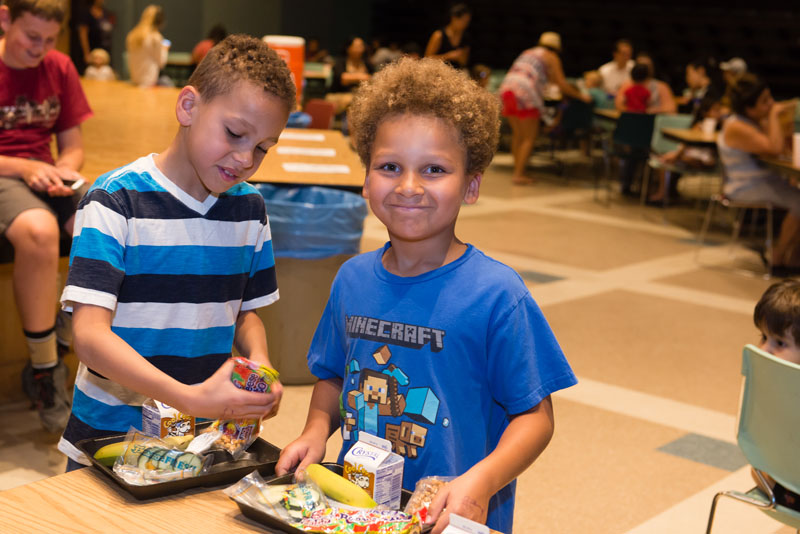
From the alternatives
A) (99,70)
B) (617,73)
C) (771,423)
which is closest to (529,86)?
(617,73)

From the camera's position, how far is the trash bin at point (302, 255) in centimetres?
375

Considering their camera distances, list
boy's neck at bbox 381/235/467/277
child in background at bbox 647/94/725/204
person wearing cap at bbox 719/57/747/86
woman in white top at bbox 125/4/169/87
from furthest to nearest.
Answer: person wearing cap at bbox 719/57/747/86 → child in background at bbox 647/94/725/204 → woman in white top at bbox 125/4/169/87 → boy's neck at bbox 381/235/467/277

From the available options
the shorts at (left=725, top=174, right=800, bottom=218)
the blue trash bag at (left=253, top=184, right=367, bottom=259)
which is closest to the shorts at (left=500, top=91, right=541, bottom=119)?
the shorts at (left=725, top=174, right=800, bottom=218)

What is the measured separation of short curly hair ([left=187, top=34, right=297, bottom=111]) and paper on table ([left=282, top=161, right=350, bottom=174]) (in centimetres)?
235

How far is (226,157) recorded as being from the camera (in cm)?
156

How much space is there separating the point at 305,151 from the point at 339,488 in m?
3.50

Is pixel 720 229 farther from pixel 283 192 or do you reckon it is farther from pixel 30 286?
pixel 30 286

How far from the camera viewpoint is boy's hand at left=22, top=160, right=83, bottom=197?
3133 millimetres

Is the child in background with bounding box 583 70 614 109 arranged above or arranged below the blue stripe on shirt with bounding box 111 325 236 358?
below

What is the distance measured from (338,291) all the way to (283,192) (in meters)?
2.35

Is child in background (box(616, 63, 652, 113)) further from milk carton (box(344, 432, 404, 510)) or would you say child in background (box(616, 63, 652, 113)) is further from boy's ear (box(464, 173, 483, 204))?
milk carton (box(344, 432, 404, 510))

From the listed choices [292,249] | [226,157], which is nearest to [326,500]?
[226,157]

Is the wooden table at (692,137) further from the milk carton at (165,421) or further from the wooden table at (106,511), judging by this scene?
the wooden table at (106,511)

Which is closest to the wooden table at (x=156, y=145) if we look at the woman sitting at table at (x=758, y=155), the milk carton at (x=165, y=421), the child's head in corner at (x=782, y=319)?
the child's head in corner at (x=782, y=319)
